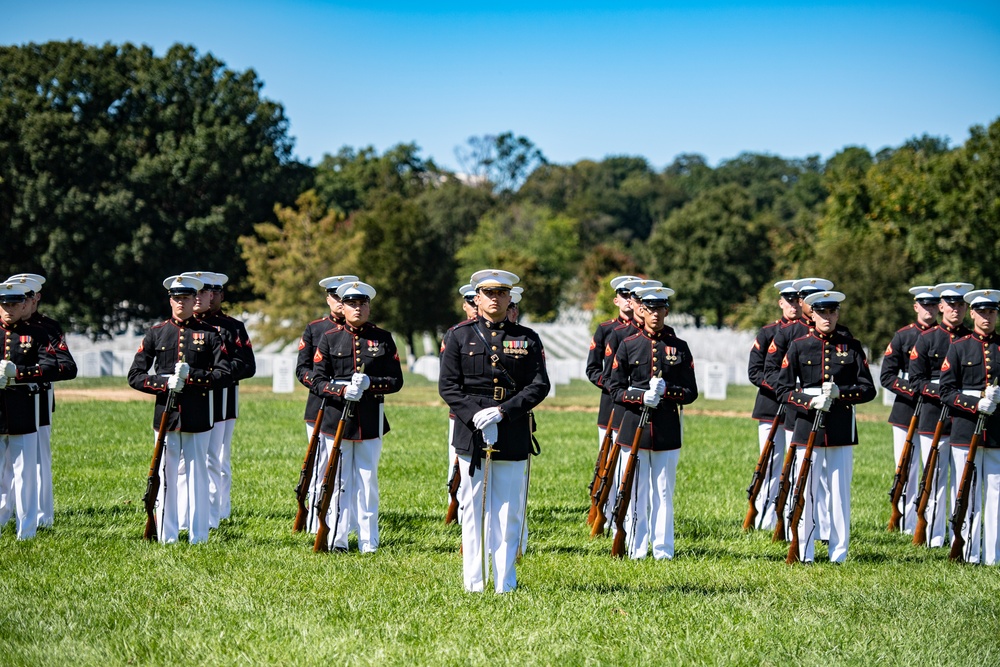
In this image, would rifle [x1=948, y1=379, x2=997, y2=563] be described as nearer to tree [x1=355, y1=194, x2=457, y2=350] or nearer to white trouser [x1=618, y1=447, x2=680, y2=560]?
white trouser [x1=618, y1=447, x2=680, y2=560]

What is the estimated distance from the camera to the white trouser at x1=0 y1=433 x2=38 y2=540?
9.77 metres

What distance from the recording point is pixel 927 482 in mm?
10086

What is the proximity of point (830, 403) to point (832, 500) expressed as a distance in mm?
920

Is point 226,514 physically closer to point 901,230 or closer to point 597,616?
point 597,616

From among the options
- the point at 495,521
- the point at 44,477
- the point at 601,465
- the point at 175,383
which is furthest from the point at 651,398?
the point at 44,477

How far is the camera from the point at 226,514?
11.4 m

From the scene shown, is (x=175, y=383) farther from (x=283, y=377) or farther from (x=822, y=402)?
(x=283, y=377)

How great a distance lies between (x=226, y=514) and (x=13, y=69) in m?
36.4

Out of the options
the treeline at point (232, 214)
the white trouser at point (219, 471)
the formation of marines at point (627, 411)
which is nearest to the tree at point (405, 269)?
the treeline at point (232, 214)

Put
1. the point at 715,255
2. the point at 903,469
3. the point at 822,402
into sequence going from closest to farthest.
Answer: the point at 822,402 → the point at 903,469 → the point at 715,255

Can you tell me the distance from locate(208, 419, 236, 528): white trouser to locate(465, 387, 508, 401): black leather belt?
3.64m

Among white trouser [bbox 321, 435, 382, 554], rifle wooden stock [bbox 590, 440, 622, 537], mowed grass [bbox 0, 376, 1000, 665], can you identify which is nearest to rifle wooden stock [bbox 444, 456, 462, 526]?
mowed grass [bbox 0, 376, 1000, 665]

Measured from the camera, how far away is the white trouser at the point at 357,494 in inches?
381

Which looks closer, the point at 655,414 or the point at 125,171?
the point at 655,414
